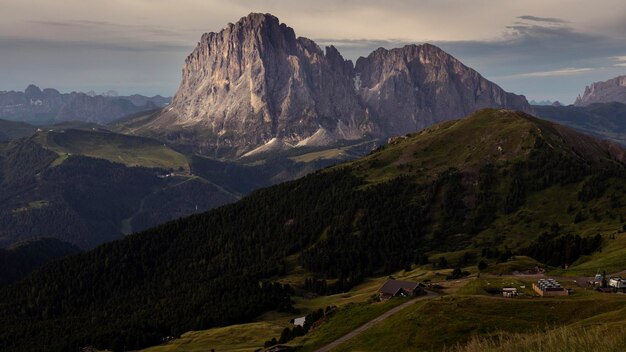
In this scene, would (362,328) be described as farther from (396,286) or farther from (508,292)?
(396,286)

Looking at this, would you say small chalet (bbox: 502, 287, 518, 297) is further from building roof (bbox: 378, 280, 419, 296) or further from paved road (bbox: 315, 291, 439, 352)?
building roof (bbox: 378, 280, 419, 296)

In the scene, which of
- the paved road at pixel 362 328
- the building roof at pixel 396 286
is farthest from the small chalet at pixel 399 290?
the paved road at pixel 362 328

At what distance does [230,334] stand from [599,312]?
104 meters

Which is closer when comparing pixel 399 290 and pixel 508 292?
pixel 508 292

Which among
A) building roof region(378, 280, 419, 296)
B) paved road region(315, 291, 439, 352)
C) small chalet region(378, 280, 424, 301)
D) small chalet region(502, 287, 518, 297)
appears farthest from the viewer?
building roof region(378, 280, 419, 296)

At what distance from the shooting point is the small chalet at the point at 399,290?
142375mm

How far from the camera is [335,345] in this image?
359 ft

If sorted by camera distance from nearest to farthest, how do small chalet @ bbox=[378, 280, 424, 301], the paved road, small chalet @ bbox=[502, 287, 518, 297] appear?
1. the paved road
2. small chalet @ bbox=[502, 287, 518, 297]
3. small chalet @ bbox=[378, 280, 424, 301]

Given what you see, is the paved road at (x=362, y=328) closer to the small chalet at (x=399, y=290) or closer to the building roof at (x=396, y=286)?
the small chalet at (x=399, y=290)

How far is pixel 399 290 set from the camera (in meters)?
145

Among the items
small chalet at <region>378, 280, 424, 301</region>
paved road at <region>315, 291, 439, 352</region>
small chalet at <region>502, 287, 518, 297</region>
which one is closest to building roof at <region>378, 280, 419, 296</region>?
small chalet at <region>378, 280, 424, 301</region>

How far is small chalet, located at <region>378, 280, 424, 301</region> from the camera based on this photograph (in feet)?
467

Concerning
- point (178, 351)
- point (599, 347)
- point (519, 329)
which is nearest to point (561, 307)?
point (519, 329)

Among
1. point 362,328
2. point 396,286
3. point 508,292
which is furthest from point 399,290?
point 508,292
